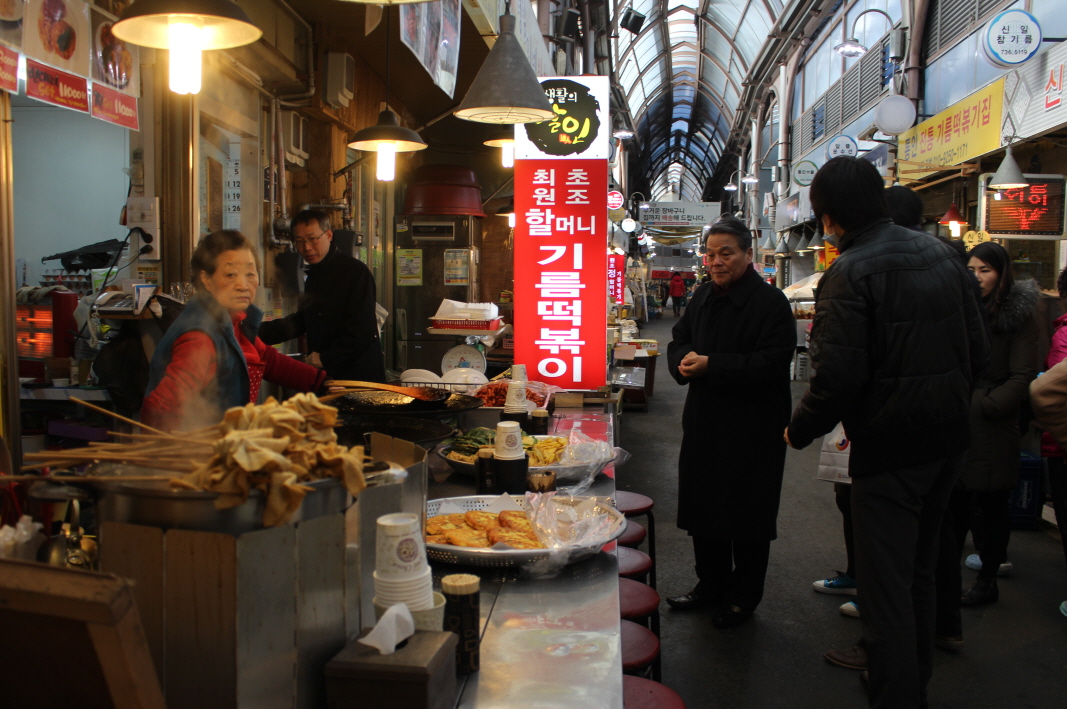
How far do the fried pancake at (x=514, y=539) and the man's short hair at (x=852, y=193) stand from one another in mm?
1604

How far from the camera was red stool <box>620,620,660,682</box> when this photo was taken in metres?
2.31

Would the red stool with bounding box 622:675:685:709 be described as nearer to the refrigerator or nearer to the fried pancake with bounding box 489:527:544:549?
the fried pancake with bounding box 489:527:544:549

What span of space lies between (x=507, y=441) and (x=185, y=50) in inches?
64.5

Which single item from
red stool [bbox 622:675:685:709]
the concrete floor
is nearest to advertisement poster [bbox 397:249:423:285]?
the concrete floor

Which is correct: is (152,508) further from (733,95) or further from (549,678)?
(733,95)

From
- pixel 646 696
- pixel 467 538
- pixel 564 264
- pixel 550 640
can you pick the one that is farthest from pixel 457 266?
pixel 550 640

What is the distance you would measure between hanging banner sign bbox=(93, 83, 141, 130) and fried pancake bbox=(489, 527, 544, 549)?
2620 millimetres

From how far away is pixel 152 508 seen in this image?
112cm

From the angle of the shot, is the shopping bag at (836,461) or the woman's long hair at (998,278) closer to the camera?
the shopping bag at (836,461)

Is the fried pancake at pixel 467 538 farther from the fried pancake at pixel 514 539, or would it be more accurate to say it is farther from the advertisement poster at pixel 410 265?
the advertisement poster at pixel 410 265

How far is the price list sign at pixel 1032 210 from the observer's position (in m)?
7.82

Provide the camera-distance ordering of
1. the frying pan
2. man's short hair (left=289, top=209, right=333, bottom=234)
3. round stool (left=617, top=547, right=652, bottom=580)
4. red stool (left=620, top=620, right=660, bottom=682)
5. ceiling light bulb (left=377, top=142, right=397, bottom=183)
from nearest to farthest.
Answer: red stool (left=620, top=620, right=660, bottom=682)
the frying pan
round stool (left=617, top=547, right=652, bottom=580)
man's short hair (left=289, top=209, right=333, bottom=234)
ceiling light bulb (left=377, top=142, right=397, bottom=183)

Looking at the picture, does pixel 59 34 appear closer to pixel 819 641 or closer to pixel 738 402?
→ pixel 738 402

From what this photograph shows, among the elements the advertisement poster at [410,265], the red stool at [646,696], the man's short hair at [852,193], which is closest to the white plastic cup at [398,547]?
the red stool at [646,696]
